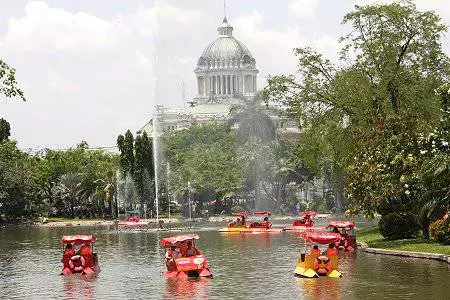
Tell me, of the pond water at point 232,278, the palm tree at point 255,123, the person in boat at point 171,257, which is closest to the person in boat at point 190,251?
the person in boat at point 171,257

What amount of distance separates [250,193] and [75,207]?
77.9 ft

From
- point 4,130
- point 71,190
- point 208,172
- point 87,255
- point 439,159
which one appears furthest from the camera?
point 4,130

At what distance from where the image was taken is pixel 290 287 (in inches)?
1569

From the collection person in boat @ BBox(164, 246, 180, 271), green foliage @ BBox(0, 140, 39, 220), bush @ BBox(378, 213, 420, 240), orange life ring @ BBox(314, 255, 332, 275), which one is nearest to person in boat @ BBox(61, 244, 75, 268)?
person in boat @ BBox(164, 246, 180, 271)

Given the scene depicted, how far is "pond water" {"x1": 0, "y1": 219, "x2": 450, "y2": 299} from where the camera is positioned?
126ft

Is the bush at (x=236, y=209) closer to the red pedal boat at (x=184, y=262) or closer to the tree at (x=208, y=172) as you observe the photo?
the tree at (x=208, y=172)

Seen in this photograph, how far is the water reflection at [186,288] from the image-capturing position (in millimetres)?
38319

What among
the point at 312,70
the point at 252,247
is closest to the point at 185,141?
the point at 312,70

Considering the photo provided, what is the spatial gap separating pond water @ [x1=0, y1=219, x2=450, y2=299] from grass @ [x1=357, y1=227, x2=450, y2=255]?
1.66 m

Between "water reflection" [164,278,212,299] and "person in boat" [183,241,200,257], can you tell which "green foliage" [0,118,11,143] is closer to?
"person in boat" [183,241,200,257]

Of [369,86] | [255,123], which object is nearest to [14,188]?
[255,123]

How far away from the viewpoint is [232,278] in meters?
44.0

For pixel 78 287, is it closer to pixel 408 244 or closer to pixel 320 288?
pixel 320 288

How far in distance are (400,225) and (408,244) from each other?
159 inches
